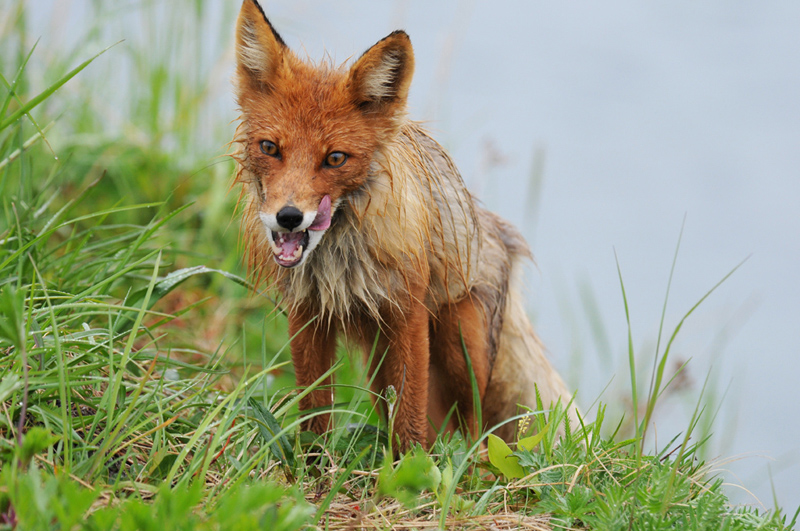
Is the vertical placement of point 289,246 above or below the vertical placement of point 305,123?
below

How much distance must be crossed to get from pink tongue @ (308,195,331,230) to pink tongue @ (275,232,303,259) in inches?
2.3

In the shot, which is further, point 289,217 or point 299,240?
point 299,240

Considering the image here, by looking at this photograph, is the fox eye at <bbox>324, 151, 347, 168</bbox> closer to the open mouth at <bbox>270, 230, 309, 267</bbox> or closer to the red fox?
the red fox

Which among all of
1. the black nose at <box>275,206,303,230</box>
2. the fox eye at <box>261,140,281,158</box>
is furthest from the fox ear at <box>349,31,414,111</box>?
the black nose at <box>275,206,303,230</box>

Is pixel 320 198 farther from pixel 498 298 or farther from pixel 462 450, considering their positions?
pixel 498 298

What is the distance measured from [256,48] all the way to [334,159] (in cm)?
54

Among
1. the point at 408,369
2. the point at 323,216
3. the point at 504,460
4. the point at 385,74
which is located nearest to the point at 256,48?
the point at 385,74

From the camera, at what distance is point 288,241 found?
8.67 ft

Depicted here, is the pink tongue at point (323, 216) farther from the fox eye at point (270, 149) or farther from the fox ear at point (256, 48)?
the fox ear at point (256, 48)

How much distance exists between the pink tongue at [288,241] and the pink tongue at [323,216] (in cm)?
6

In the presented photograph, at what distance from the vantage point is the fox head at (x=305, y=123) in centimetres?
261

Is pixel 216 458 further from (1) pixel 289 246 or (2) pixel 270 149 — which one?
(2) pixel 270 149

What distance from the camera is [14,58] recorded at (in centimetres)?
594

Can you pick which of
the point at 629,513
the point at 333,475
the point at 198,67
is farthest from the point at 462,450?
the point at 198,67
